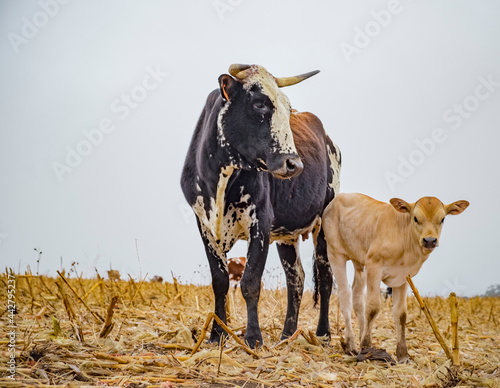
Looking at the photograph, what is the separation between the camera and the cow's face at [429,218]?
4707 millimetres

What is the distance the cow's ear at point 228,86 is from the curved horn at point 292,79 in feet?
1.72

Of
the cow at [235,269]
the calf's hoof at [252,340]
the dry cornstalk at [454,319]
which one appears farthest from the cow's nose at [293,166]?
the cow at [235,269]

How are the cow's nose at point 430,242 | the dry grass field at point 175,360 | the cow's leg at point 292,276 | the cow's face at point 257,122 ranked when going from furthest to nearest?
the cow's leg at point 292,276, the cow's face at point 257,122, the cow's nose at point 430,242, the dry grass field at point 175,360

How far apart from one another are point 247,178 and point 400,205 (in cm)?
153

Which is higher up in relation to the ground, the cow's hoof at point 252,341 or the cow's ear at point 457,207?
the cow's ear at point 457,207

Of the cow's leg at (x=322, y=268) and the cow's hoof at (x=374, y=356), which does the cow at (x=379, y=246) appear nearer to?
the cow's hoof at (x=374, y=356)

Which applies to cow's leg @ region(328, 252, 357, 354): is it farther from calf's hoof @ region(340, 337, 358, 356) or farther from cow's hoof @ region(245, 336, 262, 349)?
cow's hoof @ region(245, 336, 262, 349)

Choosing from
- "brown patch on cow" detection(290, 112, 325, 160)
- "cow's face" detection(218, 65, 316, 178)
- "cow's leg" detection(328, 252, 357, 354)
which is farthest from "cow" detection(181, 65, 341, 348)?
"cow's leg" detection(328, 252, 357, 354)

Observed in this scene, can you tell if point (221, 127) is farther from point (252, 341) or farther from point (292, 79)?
point (252, 341)

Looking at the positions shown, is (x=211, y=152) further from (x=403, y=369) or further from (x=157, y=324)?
(x=403, y=369)

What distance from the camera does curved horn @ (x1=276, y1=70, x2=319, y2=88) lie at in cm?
548

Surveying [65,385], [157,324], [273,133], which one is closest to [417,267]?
[273,133]

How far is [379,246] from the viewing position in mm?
5082

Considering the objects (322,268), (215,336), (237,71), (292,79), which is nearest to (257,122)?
(237,71)
